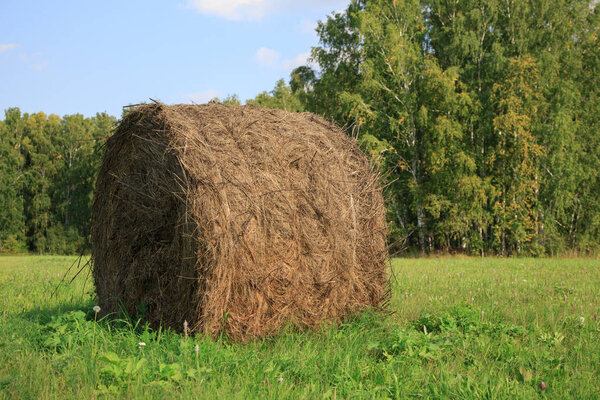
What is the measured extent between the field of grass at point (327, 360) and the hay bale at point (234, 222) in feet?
1.08

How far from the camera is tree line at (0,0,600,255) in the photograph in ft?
74.1

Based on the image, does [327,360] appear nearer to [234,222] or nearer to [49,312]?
[234,222]

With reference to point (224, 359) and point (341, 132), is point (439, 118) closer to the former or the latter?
point (341, 132)

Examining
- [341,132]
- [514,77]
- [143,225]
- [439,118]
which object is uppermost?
[514,77]

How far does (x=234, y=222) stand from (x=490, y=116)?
848 inches

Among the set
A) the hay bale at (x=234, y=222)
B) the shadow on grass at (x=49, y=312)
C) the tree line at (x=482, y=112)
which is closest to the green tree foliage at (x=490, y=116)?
the tree line at (x=482, y=112)

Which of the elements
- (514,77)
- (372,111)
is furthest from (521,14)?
(372,111)

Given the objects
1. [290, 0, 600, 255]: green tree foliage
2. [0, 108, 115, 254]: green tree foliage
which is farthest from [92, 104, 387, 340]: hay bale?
[0, 108, 115, 254]: green tree foliage

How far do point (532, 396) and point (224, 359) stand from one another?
244cm

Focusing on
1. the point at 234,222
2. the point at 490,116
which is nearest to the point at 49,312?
the point at 234,222

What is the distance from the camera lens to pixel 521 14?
24.5 meters

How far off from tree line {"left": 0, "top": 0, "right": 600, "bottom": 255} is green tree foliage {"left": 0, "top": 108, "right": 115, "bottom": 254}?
75.5 feet

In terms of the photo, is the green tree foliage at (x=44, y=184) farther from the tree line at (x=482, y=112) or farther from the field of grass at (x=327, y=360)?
the field of grass at (x=327, y=360)

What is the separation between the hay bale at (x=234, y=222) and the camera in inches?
A: 186
